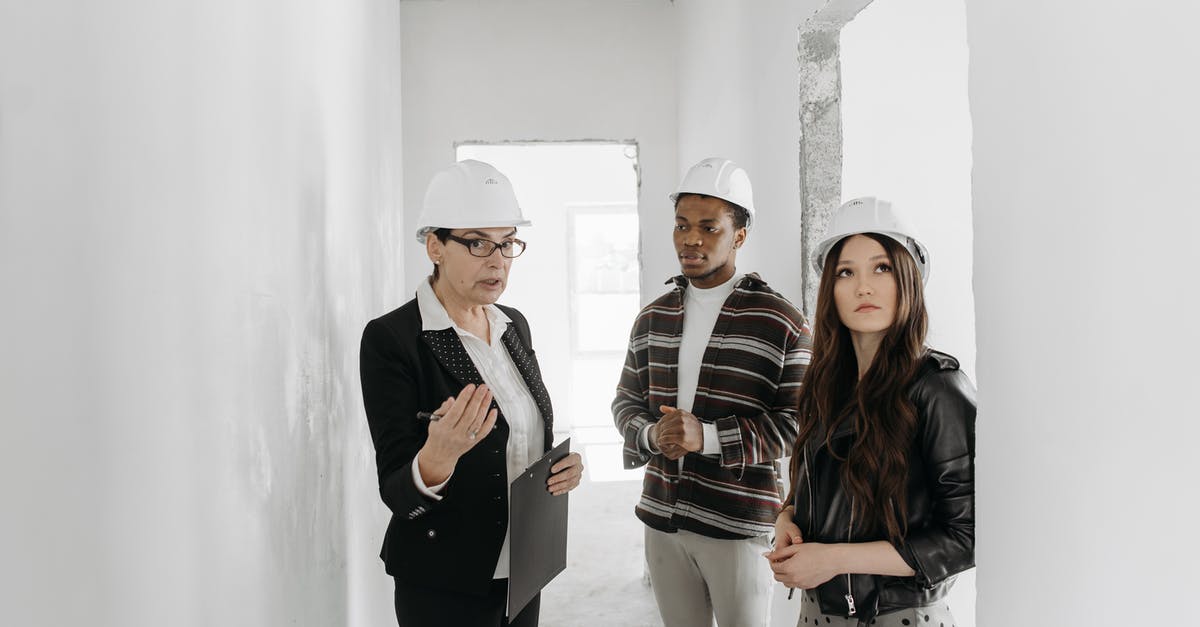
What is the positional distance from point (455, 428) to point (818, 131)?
5.10 feet

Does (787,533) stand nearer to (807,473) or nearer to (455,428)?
(807,473)

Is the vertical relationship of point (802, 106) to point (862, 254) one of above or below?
above

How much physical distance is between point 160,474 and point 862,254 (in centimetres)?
127

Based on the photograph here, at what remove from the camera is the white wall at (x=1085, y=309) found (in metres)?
0.85

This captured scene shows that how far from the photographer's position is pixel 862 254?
1.58m

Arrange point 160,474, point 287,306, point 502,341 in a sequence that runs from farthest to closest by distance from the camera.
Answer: point 502,341, point 287,306, point 160,474

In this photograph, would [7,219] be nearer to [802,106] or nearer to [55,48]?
[55,48]

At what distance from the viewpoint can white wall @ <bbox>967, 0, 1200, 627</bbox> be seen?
2.79 ft

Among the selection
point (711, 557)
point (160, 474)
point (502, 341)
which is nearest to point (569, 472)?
point (502, 341)

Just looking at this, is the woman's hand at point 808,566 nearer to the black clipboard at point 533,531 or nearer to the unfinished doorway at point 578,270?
the black clipboard at point 533,531

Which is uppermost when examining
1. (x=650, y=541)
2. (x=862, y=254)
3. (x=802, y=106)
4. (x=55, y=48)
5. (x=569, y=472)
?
(x=802, y=106)

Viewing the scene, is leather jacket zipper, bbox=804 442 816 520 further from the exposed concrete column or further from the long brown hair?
the exposed concrete column

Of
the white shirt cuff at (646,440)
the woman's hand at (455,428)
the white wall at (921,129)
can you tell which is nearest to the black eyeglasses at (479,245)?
the woman's hand at (455,428)

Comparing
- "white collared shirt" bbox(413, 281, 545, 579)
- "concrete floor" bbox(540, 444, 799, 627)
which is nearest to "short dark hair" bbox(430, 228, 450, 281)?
"white collared shirt" bbox(413, 281, 545, 579)
